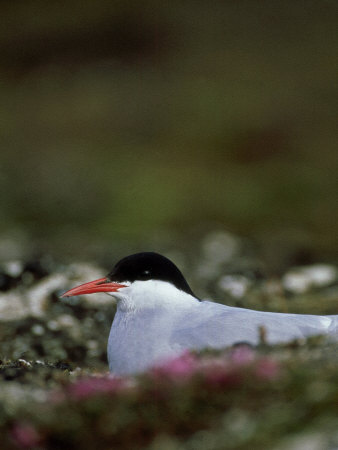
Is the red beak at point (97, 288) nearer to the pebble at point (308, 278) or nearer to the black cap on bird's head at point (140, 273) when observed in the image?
the black cap on bird's head at point (140, 273)

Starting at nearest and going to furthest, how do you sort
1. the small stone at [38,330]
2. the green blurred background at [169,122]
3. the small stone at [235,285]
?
1. the small stone at [38,330]
2. the small stone at [235,285]
3. the green blurred background at [169,122]

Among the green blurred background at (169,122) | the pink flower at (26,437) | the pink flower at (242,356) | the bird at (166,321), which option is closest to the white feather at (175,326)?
the bird at (166,321)

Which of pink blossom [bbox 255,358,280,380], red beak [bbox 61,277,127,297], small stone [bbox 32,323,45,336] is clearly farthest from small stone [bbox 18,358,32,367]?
pink blossom [bbox 255,358,280,380]

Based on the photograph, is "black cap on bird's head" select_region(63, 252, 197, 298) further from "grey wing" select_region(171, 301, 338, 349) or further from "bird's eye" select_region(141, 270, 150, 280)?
"grey wing" select_region(171, 301, 338, 349)

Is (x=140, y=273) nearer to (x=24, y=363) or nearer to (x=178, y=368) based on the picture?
(x=24, y=363)

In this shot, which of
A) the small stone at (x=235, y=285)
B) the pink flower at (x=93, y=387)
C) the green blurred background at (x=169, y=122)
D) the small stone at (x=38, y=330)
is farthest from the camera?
the green blurred background at (x=169, y=122)

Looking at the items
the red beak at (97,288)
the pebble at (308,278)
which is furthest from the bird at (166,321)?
the pebble at (308,278)

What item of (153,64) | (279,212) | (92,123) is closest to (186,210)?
(279,212)

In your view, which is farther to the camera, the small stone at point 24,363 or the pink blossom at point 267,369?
the small stone at point 24,363

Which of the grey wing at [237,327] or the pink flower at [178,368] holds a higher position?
the pink flower at [178,368]
